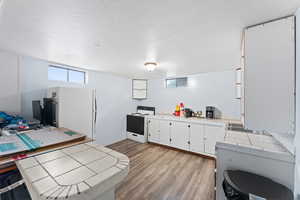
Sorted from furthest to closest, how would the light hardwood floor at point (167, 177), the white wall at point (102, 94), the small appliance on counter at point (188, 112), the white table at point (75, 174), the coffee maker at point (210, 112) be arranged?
1. the small appliance on counter at point (188, 112)
2. the coffee maker at point (210, 112)
3. the white wall at point (102, 94)
4. the light hardwood floor at point (167, 177)
5. the white table at point (75, 174)

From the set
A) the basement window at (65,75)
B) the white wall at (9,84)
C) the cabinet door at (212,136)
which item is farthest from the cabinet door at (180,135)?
the white wall at (9,84)

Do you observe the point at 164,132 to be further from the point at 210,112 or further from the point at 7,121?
the point at 7,121

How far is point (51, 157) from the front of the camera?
100 centimetres

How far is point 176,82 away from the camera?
13.5 feet

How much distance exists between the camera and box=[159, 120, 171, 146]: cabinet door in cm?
363

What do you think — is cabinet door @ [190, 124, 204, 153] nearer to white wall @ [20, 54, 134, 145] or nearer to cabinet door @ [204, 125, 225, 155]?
cabinet door @ [204, 125, 225, 155]

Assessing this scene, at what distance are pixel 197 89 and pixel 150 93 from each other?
1.80 meters

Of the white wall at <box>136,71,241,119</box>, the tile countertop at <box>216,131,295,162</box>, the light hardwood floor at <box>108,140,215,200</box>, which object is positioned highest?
the white wall at <box>136,71,241,119</box>

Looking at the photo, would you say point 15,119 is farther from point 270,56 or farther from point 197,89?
point 197,89

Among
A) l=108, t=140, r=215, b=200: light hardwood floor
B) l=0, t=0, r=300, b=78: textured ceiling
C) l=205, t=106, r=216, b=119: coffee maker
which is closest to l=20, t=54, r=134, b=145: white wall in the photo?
l=0, t=0, r=300, b=78: textured ceiling

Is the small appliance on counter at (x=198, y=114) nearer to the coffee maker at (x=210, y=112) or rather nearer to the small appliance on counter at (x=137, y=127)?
the coffee maker at (x=210, y=112)

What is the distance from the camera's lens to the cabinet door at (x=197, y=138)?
3061 millimetres

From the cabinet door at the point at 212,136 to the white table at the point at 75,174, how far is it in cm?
265

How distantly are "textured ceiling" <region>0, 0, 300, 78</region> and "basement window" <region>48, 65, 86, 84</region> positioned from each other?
0.73 meters
